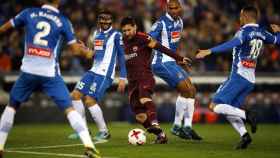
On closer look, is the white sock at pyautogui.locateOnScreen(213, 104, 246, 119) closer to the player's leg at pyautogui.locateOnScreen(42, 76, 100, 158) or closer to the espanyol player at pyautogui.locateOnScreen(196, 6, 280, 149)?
the espanyol player at pyautogui.locateOnScreen(196, 6, 280, 149)

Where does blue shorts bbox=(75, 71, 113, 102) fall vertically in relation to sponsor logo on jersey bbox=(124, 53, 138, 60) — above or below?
below

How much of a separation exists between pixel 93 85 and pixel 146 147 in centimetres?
229

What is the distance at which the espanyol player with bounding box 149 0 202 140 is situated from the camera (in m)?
14.5

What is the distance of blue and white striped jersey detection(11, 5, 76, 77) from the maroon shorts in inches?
144

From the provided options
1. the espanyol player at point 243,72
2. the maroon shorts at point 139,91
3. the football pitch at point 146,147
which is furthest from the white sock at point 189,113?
the espanyol player at point 243,72

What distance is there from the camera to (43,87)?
1053 centimetres

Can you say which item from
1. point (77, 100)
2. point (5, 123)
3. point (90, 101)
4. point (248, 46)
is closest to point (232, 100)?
point (248, 46)

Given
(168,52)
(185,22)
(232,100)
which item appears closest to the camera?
(168,52)

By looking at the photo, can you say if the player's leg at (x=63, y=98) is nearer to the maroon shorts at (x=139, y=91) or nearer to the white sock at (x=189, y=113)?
the maroon shorts at (x=139, y=91)

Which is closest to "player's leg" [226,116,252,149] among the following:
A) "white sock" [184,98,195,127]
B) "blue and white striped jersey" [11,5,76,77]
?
"white sock" [184,98,195,127]

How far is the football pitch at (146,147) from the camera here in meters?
11.5

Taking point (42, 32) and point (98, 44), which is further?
point (98, 44)

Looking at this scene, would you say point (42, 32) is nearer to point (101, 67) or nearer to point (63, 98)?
point (63, 98)

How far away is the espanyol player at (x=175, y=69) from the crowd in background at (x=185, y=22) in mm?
6632
